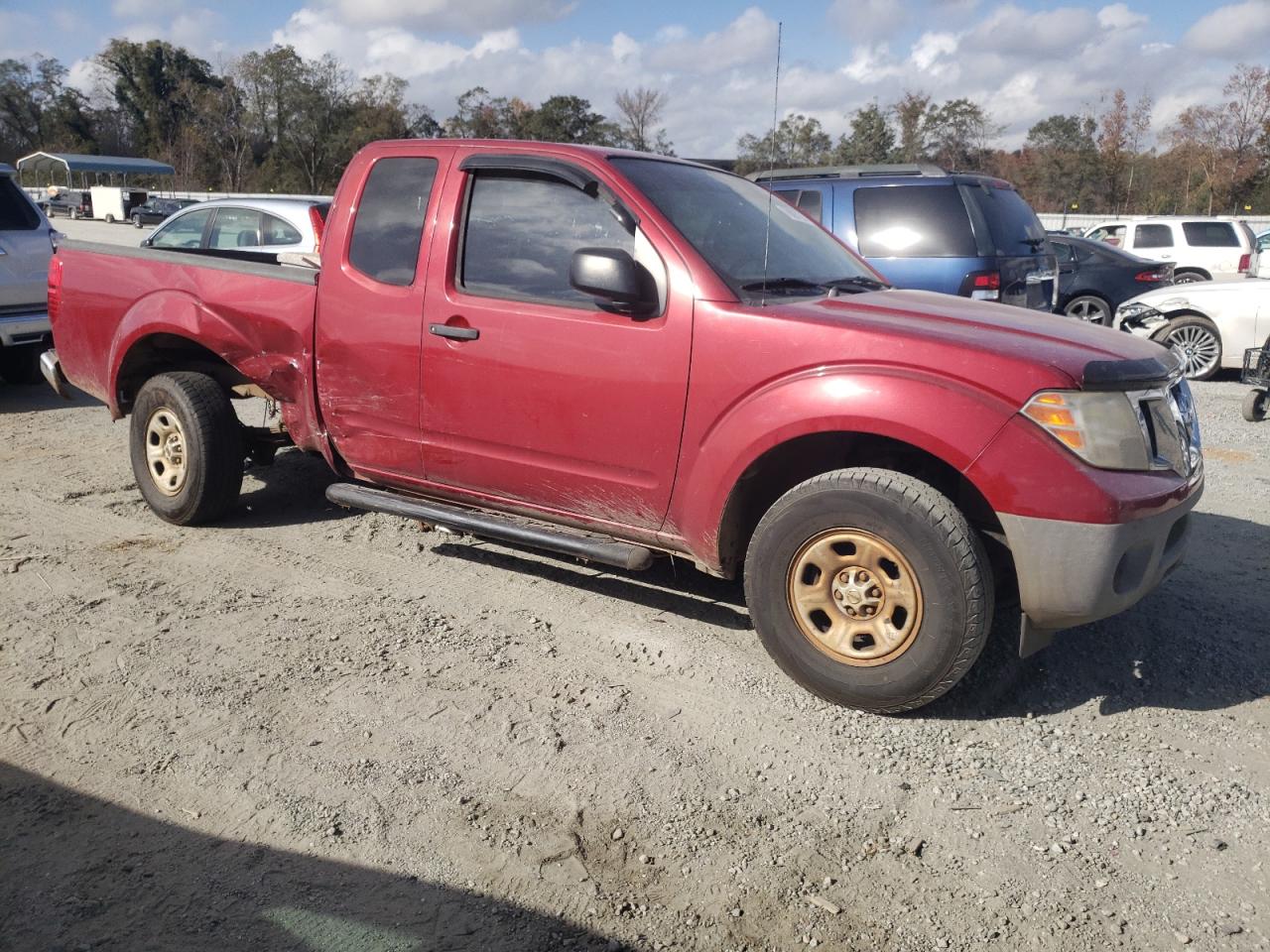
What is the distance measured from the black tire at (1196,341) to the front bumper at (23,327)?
10.7 metres

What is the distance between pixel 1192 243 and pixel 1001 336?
1704 centimetres

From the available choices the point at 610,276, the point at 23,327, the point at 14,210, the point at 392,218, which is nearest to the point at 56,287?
the point at 392,218

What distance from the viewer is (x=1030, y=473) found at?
340cm

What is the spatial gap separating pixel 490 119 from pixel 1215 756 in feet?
144

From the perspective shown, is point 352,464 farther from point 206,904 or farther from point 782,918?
point 782,918

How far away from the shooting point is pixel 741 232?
4.44m

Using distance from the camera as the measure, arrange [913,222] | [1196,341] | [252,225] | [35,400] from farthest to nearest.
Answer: [1196,341] → [252,225] → [35,400] → [913,222]

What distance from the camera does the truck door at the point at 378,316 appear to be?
4.66 m

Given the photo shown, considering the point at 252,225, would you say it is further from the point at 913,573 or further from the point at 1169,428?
the point at 1169,428

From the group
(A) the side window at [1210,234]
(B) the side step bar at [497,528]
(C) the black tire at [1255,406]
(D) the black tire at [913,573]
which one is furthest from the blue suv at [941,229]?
(A) the side window at [1210,234]

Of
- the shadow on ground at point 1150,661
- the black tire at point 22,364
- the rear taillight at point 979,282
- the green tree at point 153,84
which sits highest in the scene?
the green tree at point 153,84

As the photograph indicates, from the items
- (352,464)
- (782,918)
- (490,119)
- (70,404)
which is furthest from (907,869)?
(490,119)

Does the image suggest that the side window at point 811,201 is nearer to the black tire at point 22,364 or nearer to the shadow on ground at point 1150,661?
the shadow on ground at point 1150,661

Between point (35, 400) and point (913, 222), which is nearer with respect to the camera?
point (913, 222)
